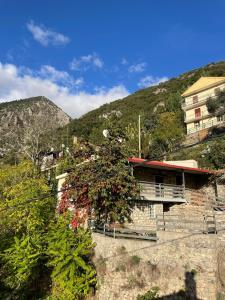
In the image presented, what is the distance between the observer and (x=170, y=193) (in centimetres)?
2673

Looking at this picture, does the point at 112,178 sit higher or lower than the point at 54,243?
higher

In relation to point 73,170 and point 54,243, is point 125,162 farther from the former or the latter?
point 54,243

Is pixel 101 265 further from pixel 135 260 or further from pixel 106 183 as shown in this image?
pixel 106 183

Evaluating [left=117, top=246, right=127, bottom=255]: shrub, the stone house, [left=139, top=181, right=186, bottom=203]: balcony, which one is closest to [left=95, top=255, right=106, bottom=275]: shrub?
[left=117, top=246, right=127, bottom=255]: shrub

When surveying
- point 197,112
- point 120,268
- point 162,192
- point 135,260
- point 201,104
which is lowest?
point 120,268

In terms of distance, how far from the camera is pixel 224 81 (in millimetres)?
56594

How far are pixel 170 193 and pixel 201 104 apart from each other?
36.5 meters

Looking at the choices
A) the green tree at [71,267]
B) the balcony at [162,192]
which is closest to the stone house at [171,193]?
the balcony at [162,192]

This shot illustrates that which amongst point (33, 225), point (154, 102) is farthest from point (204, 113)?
point (33, 225)

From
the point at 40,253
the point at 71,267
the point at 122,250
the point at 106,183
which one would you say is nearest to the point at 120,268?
the point at 122,250

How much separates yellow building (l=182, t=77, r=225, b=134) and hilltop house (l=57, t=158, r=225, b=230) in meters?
28.9

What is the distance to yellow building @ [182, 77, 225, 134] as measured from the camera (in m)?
57.0

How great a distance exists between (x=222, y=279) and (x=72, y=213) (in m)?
11.6

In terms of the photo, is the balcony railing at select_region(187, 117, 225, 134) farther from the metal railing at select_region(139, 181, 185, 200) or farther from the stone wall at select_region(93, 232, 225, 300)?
the stone wall at select_region(93, 232, 225, 300)
